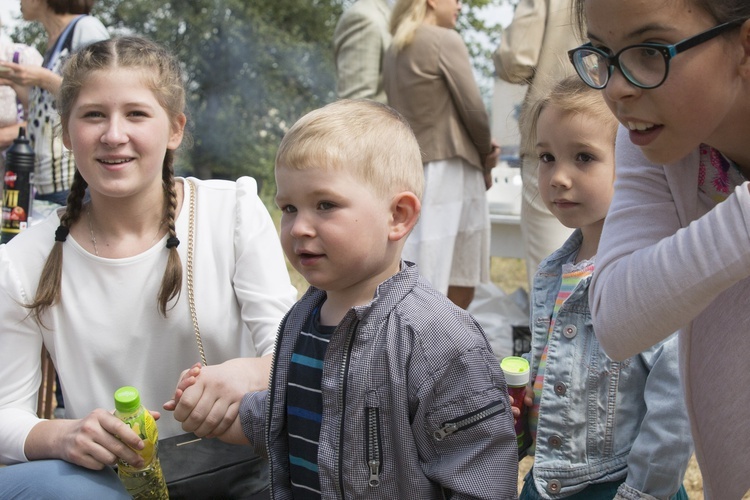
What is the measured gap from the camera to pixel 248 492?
1818 millimetres

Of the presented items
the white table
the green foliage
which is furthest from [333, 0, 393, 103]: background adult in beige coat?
the green foliage

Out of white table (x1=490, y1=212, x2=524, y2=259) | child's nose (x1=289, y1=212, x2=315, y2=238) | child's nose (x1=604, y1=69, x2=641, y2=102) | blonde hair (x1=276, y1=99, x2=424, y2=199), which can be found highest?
child's nose (x1=604, y1=69, x2=641, y2=102)

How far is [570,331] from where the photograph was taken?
1662 mm

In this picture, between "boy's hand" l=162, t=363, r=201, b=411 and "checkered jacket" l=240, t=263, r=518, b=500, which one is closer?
"checkered jacket" l=240, t=263, r=518, b=500

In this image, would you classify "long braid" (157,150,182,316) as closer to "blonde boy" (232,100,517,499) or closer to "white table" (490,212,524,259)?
"blonde boy" (232,100,517,499)

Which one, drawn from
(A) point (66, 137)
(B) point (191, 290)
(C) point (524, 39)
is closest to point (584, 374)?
(B) point (191, 290)

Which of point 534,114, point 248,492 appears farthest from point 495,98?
point 248,492

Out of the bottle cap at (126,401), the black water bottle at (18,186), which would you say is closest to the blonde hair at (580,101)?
the bottle cap at (126,401)

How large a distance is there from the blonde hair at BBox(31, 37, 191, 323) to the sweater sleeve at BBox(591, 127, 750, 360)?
111 centimetres

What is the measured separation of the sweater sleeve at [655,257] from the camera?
3.37ft

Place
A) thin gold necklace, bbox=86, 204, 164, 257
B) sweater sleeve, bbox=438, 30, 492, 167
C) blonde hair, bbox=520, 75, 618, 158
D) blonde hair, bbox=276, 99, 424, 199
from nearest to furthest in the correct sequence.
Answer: blonde hair, bbox=276, 99, 424, 199 → blonde hair, bbox=520, 75, 618, 158 → thin gold necklace, bbox=86, 204, 164, 257 → sweater sleeve, bbox=438, 30, 492, 167

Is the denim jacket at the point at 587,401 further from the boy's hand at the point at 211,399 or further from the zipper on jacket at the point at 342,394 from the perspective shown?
the boy's hand at the point at 211,399

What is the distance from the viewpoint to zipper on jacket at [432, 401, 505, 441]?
54.7 inches

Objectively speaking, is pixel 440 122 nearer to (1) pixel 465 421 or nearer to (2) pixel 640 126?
(1) pixel 465 421
